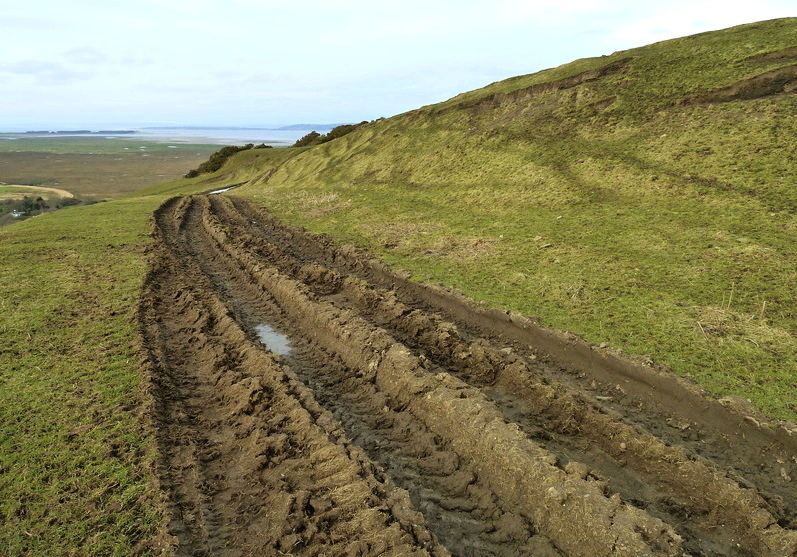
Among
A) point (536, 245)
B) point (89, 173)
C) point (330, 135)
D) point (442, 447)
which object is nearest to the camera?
point (442, 447)

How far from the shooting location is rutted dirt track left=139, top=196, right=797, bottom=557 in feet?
22.6

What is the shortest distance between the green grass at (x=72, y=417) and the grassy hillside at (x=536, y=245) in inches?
1.8

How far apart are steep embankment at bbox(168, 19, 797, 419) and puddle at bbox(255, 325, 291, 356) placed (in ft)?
22.2

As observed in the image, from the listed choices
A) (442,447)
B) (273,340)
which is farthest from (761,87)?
(273,340)

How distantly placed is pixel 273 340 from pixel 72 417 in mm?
5394

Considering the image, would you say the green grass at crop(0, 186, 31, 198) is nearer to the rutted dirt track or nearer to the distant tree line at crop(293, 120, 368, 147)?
the distant tree line at crop(293, 120, 368, 147)

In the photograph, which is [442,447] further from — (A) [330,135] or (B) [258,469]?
(A) [330,135]

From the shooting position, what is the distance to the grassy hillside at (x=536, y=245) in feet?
29.0

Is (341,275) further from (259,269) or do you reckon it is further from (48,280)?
(48,280)

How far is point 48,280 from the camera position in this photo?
62.1 feet

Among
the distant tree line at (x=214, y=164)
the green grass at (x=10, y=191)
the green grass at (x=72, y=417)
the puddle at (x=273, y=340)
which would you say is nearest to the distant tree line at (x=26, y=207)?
the green grass at (x=10, y=191)

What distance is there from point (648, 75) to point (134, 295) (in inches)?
1603

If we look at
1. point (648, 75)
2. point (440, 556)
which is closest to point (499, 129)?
point (648, 75)

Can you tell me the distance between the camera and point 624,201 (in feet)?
80.4
